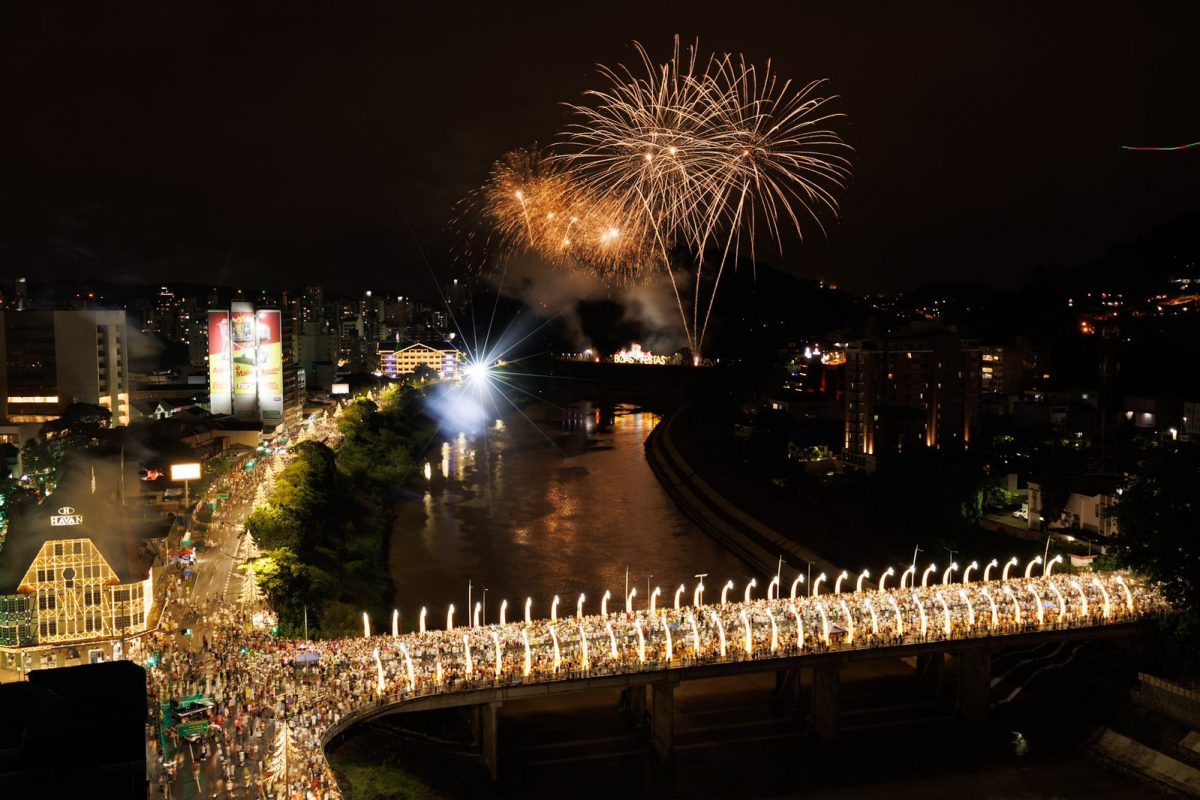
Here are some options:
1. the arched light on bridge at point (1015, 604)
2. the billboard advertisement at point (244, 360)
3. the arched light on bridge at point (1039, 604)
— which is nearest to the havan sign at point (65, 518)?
the arched light on bridge at point (1015, 604)

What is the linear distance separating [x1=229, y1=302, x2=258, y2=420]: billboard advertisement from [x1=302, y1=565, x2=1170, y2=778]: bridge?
93.1ft

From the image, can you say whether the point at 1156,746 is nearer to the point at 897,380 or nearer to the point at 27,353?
the point at 897,380

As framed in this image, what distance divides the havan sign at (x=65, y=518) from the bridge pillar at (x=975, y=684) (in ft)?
41.8

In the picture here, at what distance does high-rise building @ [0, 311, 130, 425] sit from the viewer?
34.1 meters

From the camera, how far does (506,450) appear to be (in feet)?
141

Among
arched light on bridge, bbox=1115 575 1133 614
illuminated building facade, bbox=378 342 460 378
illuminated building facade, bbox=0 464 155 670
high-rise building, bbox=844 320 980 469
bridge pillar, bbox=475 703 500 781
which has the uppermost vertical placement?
illuminated building facade, bbox=378 342 460 378

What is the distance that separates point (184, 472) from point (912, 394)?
71.8ft

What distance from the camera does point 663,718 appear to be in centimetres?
1331

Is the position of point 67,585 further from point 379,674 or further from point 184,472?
point 184,472

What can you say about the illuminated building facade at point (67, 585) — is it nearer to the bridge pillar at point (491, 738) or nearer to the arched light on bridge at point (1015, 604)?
the bridge pillar at point (491, 738)

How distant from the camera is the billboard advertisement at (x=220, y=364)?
38.8 m

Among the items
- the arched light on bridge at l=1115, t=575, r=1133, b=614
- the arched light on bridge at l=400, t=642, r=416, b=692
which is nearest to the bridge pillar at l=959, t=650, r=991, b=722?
the arched light on bridge at l=1115, t=575, r=1133, b=614

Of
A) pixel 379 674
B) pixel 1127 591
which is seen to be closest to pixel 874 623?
pixel 1127 591

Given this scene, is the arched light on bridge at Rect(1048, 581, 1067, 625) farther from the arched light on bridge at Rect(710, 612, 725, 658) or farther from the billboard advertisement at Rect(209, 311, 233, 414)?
the billboard advertisement at Rect(209, 311, 233, 414)
